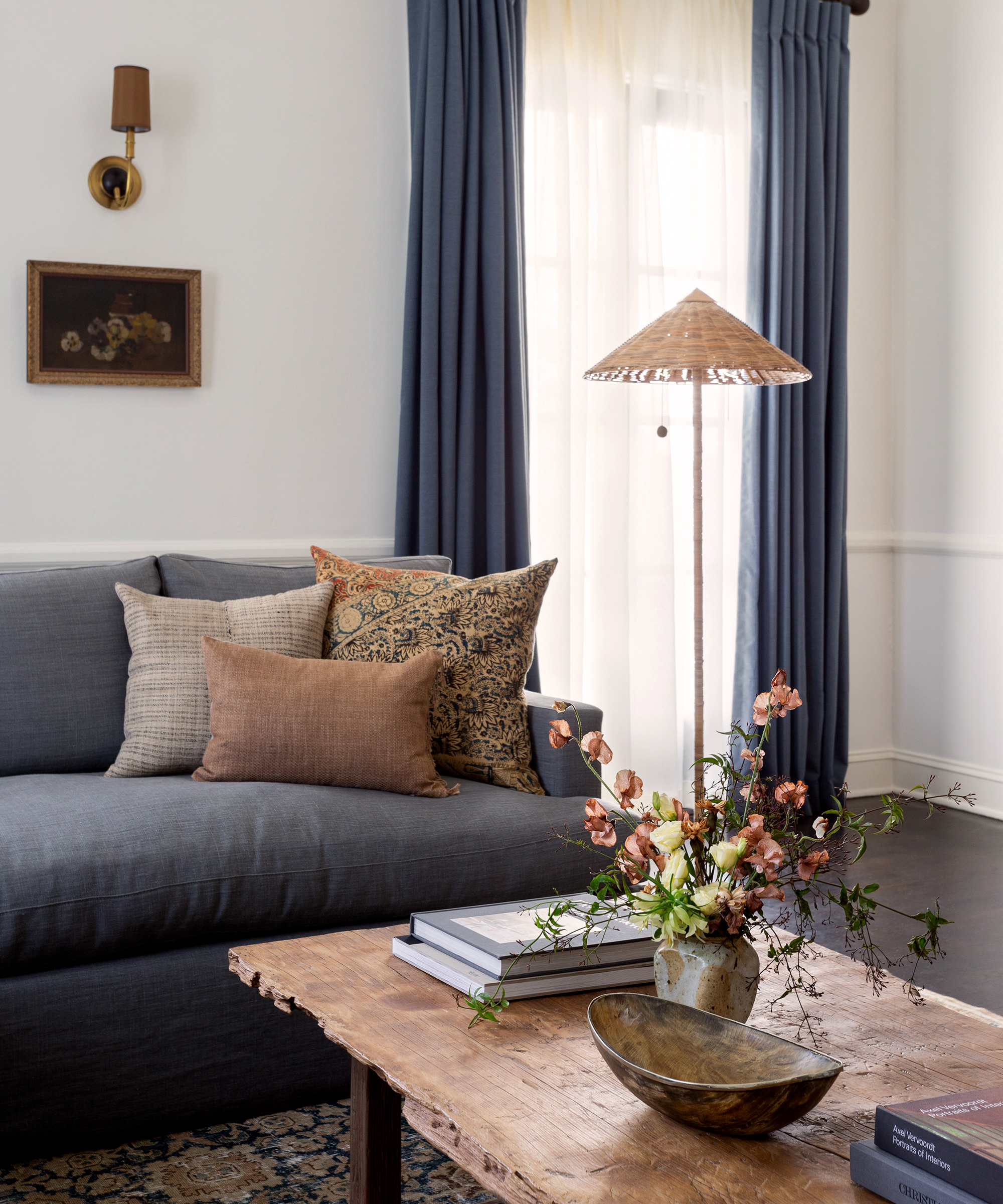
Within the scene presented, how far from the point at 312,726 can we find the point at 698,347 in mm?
1039

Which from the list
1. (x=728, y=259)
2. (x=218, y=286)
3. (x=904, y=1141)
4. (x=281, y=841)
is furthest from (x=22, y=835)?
(x=728, y=259)

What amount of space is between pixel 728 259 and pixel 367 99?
1355 millimetres

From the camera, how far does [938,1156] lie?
3.22ft

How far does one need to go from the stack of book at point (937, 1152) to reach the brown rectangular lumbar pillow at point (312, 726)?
4.77ft

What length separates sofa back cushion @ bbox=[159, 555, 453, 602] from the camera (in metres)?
2.81

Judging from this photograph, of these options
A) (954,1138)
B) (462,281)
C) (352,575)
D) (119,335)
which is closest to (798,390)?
(462,281)

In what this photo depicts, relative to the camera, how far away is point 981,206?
169 inches

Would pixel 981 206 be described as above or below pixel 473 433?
above

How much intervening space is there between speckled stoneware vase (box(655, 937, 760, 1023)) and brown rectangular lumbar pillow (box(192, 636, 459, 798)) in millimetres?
1188

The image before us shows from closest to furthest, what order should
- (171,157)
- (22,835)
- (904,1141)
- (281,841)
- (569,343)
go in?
(904,1141) → (22,835) → (281,841) → (171,157) → (569,343)

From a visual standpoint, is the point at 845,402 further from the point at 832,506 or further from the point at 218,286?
the point at 218,286

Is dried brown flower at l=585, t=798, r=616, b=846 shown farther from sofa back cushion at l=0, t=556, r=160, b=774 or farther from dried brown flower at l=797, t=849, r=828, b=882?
sofa back cushion at l=0, t=556, r=160, b=774

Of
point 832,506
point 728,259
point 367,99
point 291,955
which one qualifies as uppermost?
point 367,99

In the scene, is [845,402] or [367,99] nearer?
[367,99]
